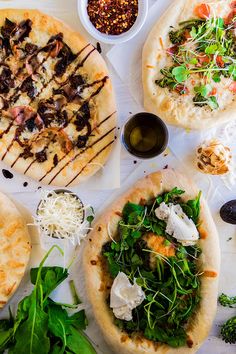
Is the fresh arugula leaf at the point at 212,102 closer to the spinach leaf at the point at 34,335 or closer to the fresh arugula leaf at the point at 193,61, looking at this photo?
the fresh arugula leaf at the point at 193,61

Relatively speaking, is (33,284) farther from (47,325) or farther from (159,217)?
(159,217)

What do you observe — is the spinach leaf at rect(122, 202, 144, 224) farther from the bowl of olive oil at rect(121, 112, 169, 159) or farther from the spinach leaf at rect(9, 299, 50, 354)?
the spinach leaf at rect(9, 299, 50, 354)

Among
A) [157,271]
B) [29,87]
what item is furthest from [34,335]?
[29,87]

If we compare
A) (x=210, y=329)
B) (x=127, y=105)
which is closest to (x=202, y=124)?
(x=127, y=105)

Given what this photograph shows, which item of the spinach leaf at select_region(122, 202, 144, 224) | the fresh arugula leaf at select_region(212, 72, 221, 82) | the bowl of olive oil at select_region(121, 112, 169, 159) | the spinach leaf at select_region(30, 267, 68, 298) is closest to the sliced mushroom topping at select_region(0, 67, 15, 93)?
the bowl of olive oil at select_region(121, 112, 169, 159)

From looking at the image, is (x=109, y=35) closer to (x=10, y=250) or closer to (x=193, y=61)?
(x=193, y=61)

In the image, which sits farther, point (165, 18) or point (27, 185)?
point (27, 185)
